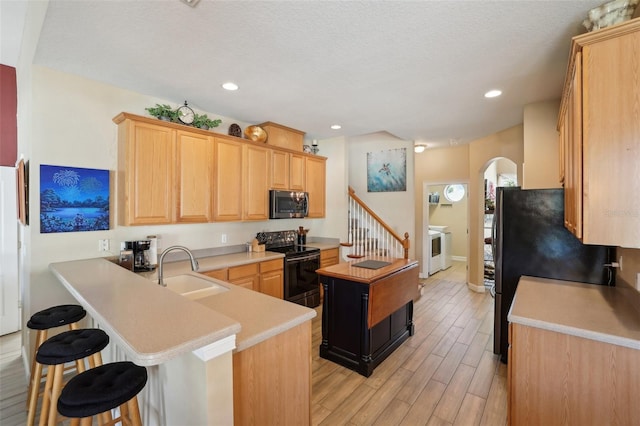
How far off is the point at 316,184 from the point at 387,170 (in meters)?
1.91

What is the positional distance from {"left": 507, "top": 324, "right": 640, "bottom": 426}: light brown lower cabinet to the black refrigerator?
45.5 inches

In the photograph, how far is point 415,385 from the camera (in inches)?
99.1

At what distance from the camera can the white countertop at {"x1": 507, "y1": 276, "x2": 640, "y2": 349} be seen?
1511 millimetres

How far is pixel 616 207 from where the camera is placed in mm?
1414

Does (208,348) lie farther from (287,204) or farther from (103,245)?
(287,204)

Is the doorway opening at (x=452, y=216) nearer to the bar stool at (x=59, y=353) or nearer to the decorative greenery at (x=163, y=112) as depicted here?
the decorative greenery at (x=163, y=112)

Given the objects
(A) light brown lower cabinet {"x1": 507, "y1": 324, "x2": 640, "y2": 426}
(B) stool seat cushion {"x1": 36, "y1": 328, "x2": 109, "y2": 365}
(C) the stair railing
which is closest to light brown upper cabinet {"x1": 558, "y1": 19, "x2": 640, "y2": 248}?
(A) light brown lower cabinet {"x1": 507, "y1": 324, "x2": 640, "y2": 426}

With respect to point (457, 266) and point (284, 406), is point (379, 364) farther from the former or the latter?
point (457, 266)

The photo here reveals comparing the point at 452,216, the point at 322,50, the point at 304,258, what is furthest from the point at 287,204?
the point at 452,216

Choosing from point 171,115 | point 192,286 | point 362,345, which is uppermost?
point 171,115

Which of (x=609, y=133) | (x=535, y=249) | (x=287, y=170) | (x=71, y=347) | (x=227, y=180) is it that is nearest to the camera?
(x=609, y=133)

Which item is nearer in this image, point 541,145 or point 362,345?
point 362,345

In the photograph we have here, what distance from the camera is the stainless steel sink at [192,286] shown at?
219cm

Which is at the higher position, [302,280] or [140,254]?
[140,254]
